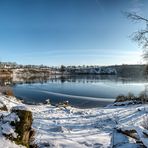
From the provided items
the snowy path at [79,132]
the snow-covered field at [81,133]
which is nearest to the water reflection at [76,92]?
the snowy path at [79,132]

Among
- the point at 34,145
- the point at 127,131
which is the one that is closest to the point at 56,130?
the point at 34,145

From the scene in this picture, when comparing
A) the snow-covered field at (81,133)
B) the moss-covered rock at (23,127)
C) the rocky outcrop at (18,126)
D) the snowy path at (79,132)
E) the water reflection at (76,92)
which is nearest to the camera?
the rocky outcrop at (18,126)

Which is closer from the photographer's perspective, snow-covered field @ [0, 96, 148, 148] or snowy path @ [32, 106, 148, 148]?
snow-covered field @ [0, 96, 148, 148]

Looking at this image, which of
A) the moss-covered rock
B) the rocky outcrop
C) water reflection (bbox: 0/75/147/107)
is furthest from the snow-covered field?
water reflection (bbox: 0/75/147/107)

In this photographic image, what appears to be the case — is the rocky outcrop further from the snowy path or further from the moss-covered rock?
the snowy path

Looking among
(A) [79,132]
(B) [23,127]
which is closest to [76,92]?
(A) [79,132]

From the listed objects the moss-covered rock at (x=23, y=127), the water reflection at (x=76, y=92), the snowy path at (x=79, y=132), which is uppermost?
the moss-covered rock at (x=23, y=127)

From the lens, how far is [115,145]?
22.7ft

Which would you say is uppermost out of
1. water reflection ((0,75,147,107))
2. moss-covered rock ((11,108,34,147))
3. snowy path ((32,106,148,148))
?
moss-covered rock ((11,108,34,147))

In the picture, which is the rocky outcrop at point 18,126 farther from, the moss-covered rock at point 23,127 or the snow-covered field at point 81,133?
the snow-covered field at point 81,133

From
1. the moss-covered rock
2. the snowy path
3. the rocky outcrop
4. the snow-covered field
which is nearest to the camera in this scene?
the rocky outcrop

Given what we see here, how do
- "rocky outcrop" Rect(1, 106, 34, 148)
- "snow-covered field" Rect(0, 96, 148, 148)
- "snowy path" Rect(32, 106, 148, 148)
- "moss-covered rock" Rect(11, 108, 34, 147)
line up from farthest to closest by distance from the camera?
"snowy path" Rect(32, 106, 148, 148) < "snow-covered field" Rect(0, 96, 148, 148) < "moss-covered rock" Rect(11, 108, 34, 147) < "rocky outcrop" Rect(1, 106, 34, 148)

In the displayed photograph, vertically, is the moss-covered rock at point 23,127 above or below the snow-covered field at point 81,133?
above

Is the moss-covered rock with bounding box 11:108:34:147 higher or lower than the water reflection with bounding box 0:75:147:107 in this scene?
higher
